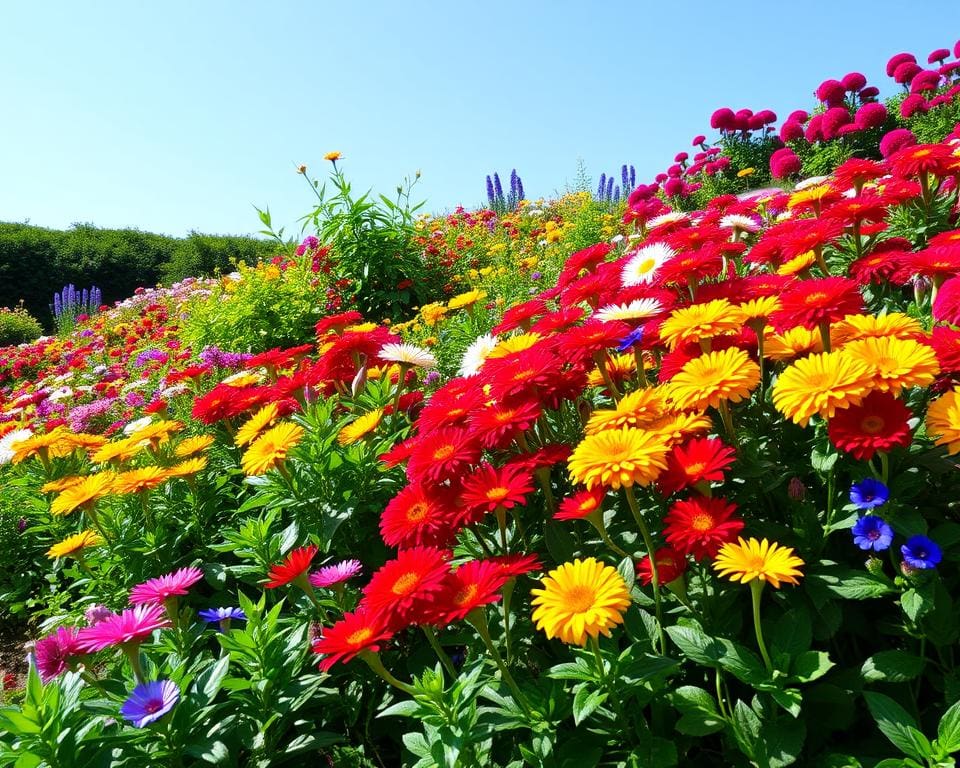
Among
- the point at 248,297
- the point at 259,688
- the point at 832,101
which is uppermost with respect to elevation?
the point at 832,101

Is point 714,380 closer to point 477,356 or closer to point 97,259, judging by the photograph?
point 477,356

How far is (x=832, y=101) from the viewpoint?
Answer: 8867 mm

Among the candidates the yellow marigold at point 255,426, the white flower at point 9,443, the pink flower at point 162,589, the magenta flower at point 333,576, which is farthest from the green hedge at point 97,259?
the magenta flower at point 333,576

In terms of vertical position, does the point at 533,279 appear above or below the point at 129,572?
above

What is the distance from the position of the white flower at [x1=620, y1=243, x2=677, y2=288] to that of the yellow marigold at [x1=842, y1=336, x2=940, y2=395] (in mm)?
977

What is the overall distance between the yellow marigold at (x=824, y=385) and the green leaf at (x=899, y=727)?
1.75 feet

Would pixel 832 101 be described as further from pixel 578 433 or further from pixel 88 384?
pixel 88 384

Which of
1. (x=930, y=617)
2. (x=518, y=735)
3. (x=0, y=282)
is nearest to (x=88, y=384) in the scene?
(x=518, y=735)

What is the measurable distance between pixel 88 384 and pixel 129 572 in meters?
4.22

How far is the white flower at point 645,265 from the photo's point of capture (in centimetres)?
223

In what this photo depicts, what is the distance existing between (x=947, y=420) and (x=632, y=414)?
0.58 m

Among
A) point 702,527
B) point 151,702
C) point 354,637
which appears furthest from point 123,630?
point 702,527

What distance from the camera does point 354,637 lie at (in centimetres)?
119

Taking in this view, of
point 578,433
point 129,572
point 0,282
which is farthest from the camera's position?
point 0,282
